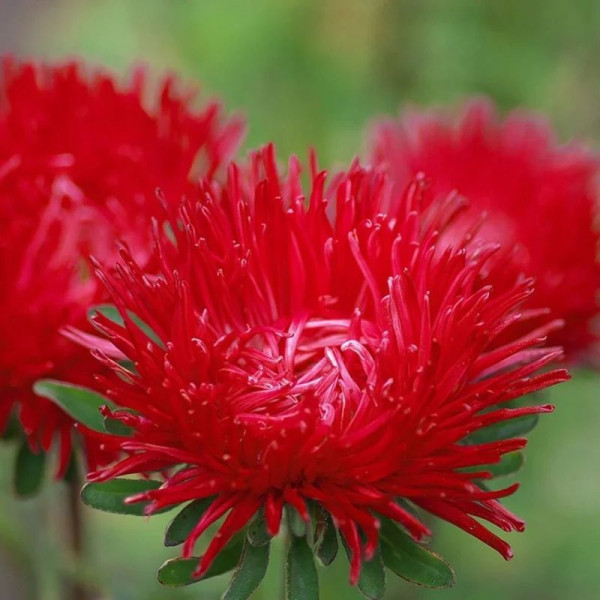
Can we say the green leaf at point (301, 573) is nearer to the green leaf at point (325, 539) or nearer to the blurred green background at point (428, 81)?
the green leaf at point (325, 539)

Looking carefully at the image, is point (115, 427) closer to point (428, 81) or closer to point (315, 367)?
point (315, 367)

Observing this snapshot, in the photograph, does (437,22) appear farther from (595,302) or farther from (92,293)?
(92,293)

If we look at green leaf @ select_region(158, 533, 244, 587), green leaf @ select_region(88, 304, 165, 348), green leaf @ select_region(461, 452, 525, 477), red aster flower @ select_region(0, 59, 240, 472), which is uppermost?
red aster flower @ select_region(0, 59, 240, 472)

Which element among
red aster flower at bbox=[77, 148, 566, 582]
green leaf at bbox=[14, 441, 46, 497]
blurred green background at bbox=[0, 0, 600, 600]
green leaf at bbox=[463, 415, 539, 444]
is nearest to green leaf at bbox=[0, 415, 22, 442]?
green leaf at bbox=[14, 441, 46, 497]

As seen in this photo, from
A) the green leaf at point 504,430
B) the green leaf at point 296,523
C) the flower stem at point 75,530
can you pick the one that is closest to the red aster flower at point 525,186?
the green leaf at point 504,430

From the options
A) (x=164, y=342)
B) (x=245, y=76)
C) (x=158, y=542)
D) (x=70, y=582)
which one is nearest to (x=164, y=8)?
(x=245, y=76)

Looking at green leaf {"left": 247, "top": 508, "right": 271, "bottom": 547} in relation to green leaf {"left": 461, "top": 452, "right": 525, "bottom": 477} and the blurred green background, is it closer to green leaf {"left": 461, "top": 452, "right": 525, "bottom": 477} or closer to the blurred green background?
green leaf {"left": 461, "top": 452, "right": 525, "bottom": 477}
